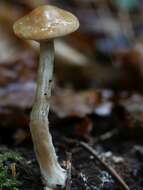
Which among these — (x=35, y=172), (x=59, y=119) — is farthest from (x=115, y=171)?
(x=59, y=119)

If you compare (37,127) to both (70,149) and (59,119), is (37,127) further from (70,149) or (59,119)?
(59,119)

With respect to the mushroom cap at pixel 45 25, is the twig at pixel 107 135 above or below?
below

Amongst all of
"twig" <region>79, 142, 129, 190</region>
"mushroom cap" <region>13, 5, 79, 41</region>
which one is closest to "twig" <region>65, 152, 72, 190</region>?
"twig" <region>79, 142, 129, 190</region>

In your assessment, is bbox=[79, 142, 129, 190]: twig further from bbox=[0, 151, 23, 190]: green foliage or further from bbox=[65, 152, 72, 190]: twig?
bbox=[0, 151, 23, 190]: green foliage

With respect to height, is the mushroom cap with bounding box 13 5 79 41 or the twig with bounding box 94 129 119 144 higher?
the mushroom cap with bounding box 13 5 79 41

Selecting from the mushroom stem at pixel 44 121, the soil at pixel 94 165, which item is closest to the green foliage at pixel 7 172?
the soil at pixel 94 165

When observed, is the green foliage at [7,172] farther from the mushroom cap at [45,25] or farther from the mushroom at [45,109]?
the mushroom cap at [45,25]
